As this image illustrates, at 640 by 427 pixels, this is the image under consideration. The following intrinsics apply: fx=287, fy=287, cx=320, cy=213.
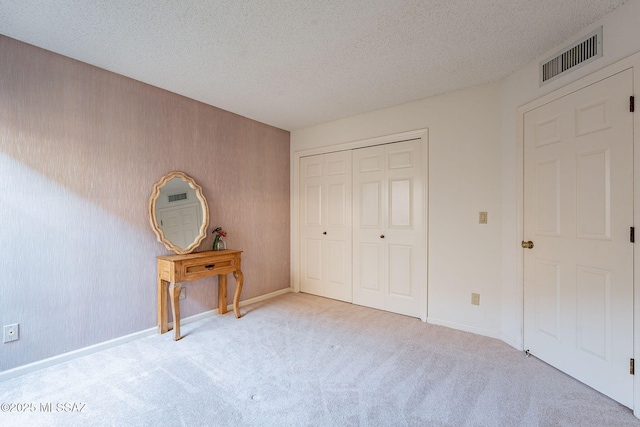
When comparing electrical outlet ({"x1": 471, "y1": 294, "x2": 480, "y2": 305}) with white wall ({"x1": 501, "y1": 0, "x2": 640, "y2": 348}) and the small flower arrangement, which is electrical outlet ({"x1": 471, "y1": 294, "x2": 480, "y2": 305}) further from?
the small flower arrangement

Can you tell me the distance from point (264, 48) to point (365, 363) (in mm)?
2613

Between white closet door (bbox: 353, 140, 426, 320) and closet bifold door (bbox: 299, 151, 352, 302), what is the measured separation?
14 cm

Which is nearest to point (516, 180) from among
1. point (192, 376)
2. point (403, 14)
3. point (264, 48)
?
point (403, 14)

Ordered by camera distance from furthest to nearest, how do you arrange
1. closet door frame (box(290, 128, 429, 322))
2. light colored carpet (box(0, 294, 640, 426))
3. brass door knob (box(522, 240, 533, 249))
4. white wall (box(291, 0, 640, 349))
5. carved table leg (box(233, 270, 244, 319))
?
carved table leg (box(233, 270, 244, 319)) → closet door frame (box(290, 128, 429, 322)) → white wall (box(291, 0, 640, 349)) → brass door knob (box(522, 240, 533, 249)) → light colored carpet (box(0, 294, 640, 426))

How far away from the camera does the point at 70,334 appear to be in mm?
2363

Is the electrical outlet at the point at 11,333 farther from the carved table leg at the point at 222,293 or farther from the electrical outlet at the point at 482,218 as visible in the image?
the electrical outlet at the point at 482,218

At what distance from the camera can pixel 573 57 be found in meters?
2.12

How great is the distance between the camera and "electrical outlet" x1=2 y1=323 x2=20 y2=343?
2.09 m

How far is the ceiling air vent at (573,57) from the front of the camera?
6.43ft

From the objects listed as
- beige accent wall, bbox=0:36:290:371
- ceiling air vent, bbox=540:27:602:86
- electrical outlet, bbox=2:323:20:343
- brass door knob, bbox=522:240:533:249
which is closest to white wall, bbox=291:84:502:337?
brass door knob, bbox=522:240:533:249

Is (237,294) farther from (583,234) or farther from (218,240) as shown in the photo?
(583,234)

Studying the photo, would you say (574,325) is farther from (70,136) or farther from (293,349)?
(70,136)

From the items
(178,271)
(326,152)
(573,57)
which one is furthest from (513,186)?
(178,271)

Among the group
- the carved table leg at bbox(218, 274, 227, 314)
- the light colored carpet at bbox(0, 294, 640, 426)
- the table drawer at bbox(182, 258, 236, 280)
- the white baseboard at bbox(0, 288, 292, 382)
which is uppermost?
the table drawer at bbox(182, 258, 236, 280)
